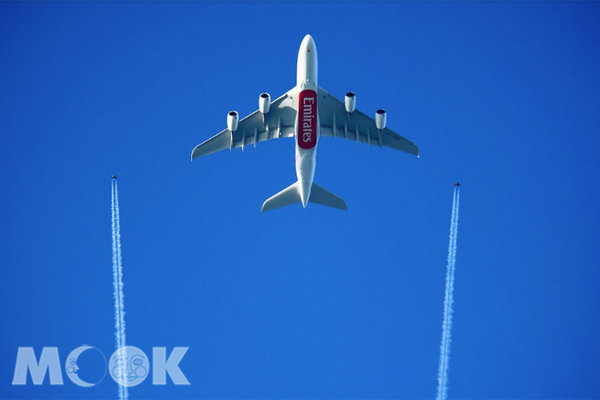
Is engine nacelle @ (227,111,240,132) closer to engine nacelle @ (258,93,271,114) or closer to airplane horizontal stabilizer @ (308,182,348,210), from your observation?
engine nacelle @ (258,93,271,114)

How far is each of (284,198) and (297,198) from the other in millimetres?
813

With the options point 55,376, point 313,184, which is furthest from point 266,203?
point 55,376

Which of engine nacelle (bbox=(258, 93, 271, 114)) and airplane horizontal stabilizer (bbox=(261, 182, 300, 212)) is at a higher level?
engine nacelle (bbox=(258, 93, 271, 114))

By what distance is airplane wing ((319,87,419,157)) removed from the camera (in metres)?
55.3

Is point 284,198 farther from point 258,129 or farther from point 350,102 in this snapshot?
point 350,102

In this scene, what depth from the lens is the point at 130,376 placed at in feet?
190

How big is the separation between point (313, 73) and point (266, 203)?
9.92 m

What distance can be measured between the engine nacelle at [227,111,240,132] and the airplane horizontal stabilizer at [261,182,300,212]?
5.31 metres

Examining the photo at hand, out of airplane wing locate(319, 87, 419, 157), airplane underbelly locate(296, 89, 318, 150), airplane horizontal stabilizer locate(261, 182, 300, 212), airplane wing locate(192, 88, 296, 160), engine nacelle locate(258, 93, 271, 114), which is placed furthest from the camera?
airplane horizontal stabilizer locate(261, 182, 300, 212)

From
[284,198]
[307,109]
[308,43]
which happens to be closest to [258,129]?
[284,198]

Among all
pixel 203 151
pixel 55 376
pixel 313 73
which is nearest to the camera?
pixel 313 73

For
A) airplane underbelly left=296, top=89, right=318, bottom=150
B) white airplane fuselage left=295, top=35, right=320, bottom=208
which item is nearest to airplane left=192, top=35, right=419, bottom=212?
white airplane fuselage left=295, top=35, right=320, bottom=208

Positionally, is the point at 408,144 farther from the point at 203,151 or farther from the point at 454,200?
the point at 203,151

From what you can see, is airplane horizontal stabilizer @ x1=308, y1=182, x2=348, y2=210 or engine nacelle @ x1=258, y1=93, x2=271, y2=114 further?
airplane horizontal stabilizer @ x1=308, y1=182, x2=348, y2=210
